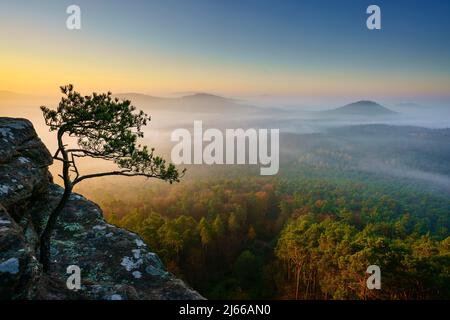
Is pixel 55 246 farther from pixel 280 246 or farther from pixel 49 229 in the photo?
pixel 280 246

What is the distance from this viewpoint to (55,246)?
10.3m

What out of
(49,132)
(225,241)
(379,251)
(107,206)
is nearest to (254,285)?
(225,241)

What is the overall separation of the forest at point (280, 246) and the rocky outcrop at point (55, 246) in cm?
2455

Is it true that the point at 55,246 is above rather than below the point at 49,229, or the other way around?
below

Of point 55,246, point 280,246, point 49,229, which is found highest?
point 49,229

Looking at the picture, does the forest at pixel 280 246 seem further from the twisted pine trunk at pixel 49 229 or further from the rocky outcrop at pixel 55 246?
the twisted pine trunk at pixel 49 229

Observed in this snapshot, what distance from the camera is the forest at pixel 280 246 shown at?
2923 cm

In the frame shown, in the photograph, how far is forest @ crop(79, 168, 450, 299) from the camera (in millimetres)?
29234

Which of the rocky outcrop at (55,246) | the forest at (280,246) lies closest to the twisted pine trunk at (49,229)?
the rocky outcrop at (55,246)

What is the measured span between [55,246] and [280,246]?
1596 inches

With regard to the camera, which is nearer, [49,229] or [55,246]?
[49,229]

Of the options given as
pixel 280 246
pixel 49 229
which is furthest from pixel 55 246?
pixel 280 246

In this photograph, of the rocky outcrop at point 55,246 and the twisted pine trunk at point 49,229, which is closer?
the rocky outcrop at point 55,246
